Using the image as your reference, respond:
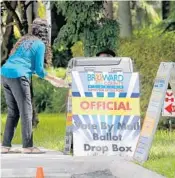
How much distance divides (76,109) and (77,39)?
5875 mm

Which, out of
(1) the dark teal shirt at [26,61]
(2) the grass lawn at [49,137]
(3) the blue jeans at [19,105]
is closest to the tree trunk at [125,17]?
(2) the grass lawn at [49,137]

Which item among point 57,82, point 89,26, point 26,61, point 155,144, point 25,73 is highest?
point 89,26

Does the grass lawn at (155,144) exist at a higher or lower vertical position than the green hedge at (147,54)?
lower

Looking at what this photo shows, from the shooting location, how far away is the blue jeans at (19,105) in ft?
42.9

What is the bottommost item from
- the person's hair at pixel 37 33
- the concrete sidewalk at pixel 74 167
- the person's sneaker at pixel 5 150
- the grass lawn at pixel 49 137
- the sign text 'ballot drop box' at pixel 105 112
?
the grass lawn at pixel 49 137

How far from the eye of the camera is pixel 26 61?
13.1 meters

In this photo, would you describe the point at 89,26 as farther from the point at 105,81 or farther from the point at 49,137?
the point at 105,81

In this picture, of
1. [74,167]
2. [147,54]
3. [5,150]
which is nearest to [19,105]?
[5,150]

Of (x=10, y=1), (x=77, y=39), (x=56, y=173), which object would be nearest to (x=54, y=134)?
(x=77, y=39)

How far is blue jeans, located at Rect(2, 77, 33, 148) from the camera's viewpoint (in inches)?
515

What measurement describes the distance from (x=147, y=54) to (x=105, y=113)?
20.7 ft

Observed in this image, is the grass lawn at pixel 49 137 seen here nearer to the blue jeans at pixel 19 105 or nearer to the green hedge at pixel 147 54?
the blue jeans at pixel 19 105

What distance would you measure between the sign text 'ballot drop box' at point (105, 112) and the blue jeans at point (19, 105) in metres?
0.77

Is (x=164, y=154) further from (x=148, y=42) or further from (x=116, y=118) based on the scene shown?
(x=148, y=42)
